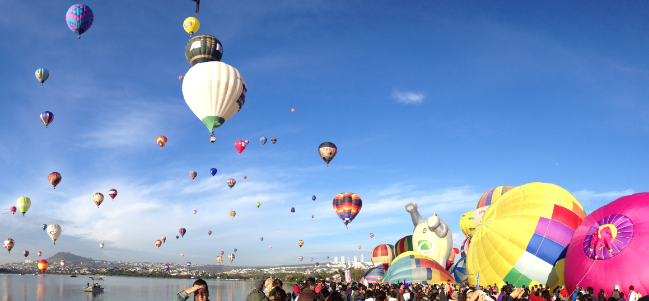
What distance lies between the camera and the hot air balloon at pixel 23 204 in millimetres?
47000

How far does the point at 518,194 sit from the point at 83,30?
26.8 meters

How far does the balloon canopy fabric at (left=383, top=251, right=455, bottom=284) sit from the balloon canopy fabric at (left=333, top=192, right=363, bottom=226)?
51.5ft

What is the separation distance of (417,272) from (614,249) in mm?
10633

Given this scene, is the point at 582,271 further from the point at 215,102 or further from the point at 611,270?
the point at 215,102

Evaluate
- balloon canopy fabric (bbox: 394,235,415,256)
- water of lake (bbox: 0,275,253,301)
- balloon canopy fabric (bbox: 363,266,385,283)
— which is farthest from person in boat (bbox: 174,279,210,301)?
balloon canopy fabric (bbox: 394,235,415,256)

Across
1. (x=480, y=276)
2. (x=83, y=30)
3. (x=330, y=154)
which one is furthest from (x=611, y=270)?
(x=83, y=30)

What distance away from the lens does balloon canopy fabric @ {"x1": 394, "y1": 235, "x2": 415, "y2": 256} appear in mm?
32434

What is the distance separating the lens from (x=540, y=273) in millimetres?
14703

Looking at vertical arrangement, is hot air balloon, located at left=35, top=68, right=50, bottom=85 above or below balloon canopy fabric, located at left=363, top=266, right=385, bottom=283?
above

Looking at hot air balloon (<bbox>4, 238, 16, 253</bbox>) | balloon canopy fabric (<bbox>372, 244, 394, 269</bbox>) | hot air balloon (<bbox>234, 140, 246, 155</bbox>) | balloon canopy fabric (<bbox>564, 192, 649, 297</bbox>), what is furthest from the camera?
hot air balloon (<bbox>4, 238, 16, 253</bbox>)

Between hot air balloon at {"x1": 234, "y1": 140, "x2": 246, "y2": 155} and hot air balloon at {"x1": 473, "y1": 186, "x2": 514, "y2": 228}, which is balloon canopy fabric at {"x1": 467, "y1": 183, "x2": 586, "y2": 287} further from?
hot air balloon at {"x1": 234, "y1": 140, "x2": 246, "y2": 155}

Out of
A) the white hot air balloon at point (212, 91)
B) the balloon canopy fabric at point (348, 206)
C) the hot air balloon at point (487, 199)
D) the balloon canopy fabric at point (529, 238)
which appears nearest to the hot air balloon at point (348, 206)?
the balloon canopy fabric at point (348, 206)

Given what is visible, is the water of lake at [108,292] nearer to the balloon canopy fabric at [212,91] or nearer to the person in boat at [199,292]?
the balloon canopy fabric at [212,91]

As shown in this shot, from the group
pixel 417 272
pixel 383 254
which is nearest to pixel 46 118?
pixel 383 254
